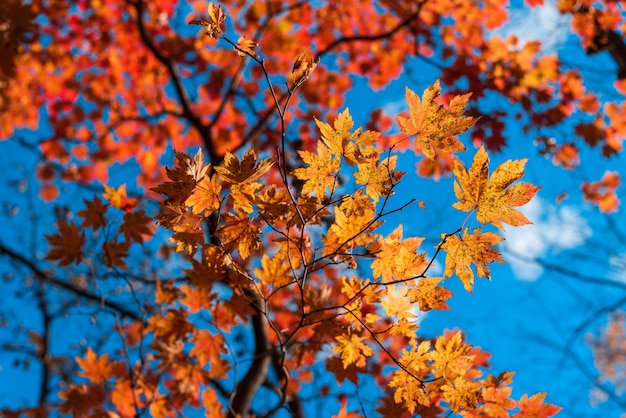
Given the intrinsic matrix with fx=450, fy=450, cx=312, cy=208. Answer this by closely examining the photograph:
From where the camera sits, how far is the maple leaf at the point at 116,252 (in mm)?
2506

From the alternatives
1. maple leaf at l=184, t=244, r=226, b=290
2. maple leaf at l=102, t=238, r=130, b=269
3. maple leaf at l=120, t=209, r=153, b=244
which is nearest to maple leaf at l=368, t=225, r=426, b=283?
maple leaf at l=184, t=244, r=226, b=290

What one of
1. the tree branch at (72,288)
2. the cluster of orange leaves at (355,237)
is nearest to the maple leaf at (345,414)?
the cluster of orange leaves at (355,237)

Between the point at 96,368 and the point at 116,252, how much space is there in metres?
0.89

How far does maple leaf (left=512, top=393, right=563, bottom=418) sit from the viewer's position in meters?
1.87

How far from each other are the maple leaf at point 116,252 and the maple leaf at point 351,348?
52.9 inches

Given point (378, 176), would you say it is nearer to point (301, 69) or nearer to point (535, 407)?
point (301, 69)

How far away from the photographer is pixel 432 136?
148 cm

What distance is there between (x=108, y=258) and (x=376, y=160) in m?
1.75

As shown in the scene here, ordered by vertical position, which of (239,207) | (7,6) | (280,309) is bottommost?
(239,207)

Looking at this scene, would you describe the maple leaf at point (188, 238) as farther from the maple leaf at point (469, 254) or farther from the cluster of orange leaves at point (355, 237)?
the maple leaf at point (469, 254)

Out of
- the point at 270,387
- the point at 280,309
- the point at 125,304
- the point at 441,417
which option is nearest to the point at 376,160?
the point at 441,417

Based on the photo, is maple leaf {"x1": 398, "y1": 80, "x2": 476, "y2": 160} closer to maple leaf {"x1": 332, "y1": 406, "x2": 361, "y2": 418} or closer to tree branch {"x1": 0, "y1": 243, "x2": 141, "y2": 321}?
maple leaf {"x1": 332, "y1": 406, "x2": 361, "y2": 418}

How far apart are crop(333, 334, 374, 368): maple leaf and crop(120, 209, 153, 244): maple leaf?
4.07ft

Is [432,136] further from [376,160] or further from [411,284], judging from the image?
[411,284]
